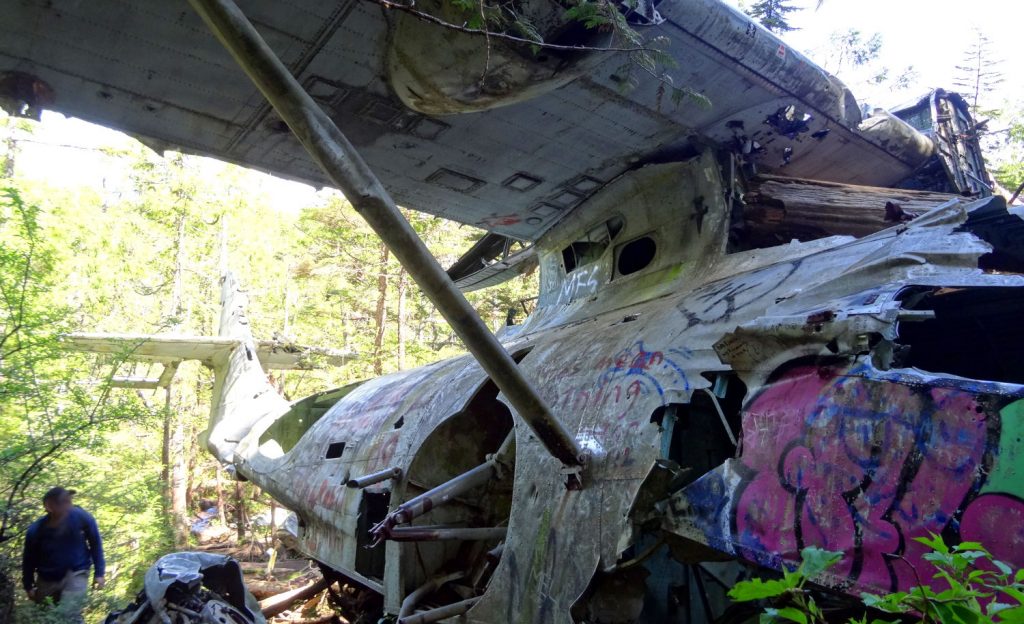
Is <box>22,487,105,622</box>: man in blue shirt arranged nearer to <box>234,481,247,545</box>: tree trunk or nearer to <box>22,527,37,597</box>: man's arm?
<box>22,527,37,597</box>: man's arm

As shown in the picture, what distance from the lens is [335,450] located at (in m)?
8.66

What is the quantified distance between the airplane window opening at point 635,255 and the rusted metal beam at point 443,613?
376 cm

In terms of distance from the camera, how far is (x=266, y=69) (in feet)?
11.4

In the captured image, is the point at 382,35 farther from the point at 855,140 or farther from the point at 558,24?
the point at 855,140

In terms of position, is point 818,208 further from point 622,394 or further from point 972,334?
point 622,394

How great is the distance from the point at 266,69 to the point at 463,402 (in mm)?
3522

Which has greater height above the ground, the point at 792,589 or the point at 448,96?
the point at 448,96

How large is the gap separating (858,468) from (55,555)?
747cm

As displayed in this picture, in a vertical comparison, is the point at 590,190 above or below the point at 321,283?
below

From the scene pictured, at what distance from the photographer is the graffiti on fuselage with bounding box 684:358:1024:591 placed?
2.29 meters

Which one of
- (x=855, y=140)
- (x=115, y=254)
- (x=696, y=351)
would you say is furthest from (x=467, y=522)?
(x=115, y=254)

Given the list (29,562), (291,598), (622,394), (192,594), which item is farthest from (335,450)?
(622,394)

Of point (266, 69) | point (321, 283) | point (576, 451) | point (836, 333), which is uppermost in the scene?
point (321, 283)

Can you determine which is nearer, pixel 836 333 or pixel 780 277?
pixel 836 333
